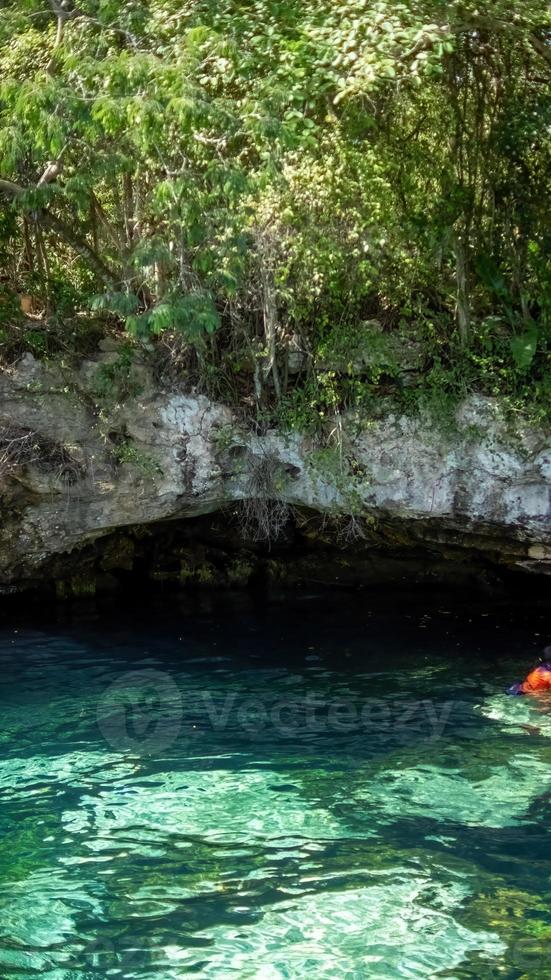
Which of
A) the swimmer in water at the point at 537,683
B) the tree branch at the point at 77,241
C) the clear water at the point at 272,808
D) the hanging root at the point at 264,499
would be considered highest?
the tree branch at the point at 77,241

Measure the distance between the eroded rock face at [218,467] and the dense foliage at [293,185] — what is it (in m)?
0.58

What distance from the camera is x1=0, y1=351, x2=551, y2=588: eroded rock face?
12.4m

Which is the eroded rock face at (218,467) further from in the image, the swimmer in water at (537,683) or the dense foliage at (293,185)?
the swimmer in water at (537,683)

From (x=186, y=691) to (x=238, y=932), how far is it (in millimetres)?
5073

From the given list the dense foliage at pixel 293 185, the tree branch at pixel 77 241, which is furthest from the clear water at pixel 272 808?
the tree branch at pixel 77 241

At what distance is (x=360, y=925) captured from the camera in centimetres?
586

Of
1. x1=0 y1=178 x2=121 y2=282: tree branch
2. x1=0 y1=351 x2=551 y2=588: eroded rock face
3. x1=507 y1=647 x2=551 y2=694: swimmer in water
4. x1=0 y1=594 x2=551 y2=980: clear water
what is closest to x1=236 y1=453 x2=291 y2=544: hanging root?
x1=0 y1=351 x2=551 y2=588: eroded rock face

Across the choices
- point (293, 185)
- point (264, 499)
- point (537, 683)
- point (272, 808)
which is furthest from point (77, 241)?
point (272, 808)

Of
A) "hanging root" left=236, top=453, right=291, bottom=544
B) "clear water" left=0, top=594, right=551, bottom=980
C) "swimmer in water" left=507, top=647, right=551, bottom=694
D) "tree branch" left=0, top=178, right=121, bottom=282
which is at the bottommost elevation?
"clear water" left=0, top=594, right=551, bottom=980

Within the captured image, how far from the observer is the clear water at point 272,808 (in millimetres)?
5703

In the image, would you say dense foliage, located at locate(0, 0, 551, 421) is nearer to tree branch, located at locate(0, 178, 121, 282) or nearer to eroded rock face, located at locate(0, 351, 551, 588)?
tree branch, located at locate(0, 178, 121, 282)

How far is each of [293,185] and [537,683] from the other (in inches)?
241

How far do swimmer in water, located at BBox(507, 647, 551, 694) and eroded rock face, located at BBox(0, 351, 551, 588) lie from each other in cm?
270

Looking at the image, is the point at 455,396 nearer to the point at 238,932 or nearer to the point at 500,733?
the point at 500,733
